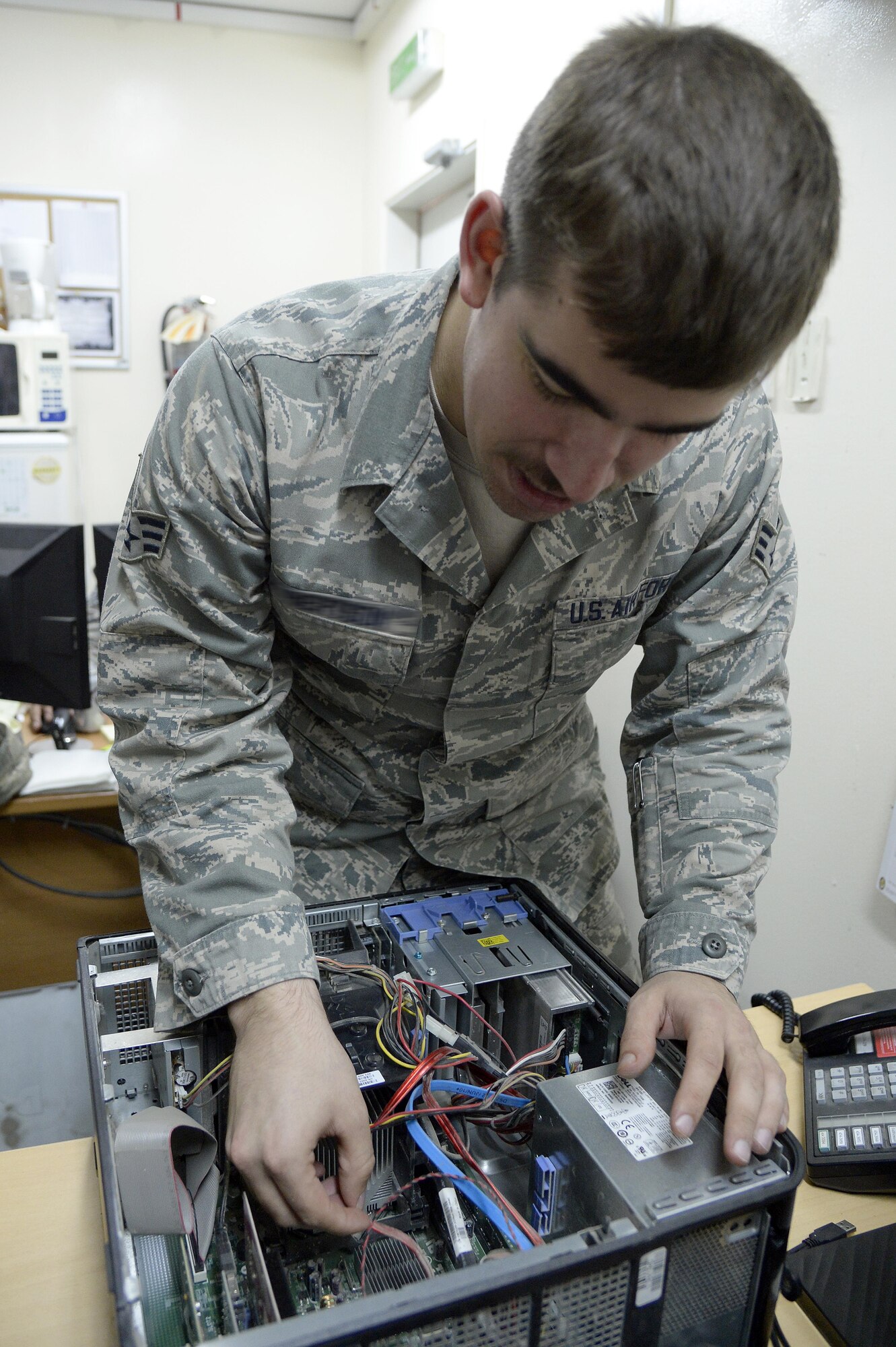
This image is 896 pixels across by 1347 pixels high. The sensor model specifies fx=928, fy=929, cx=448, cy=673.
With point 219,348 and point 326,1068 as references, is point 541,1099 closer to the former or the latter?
point 326,1068

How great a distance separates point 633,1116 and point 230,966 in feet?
1.04

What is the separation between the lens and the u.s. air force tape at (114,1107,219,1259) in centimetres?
53

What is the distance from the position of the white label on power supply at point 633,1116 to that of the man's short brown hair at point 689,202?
1.51ft

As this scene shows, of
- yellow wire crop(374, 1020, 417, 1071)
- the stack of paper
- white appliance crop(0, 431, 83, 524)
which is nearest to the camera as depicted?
yellow wire crop(374, 1020, 417, 1071)

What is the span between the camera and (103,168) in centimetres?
352

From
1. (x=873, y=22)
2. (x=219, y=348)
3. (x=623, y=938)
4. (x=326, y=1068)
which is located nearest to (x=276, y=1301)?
(x=326, y=1068)

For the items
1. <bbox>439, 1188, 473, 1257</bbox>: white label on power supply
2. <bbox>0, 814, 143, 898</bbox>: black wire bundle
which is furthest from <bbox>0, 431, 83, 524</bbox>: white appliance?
<bbox>439, 1188, 473, 1257</bbox>: white label on power supply

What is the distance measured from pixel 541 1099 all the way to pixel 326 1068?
15cm

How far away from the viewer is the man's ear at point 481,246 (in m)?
0.63

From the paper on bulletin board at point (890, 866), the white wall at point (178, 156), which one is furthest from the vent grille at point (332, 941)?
the white wall at point (178, 156)

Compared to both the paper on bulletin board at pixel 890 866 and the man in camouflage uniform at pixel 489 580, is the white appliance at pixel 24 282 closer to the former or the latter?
the man in camouflage uniform at pixel 489 580

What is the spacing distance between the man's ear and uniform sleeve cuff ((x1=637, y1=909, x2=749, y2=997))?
0.56 meters

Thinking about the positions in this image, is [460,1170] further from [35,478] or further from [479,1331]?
[35,478]

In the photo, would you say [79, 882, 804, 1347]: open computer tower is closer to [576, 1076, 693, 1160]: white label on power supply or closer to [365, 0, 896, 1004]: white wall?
[576, 1076, 693, 1160]: white label on power supply
